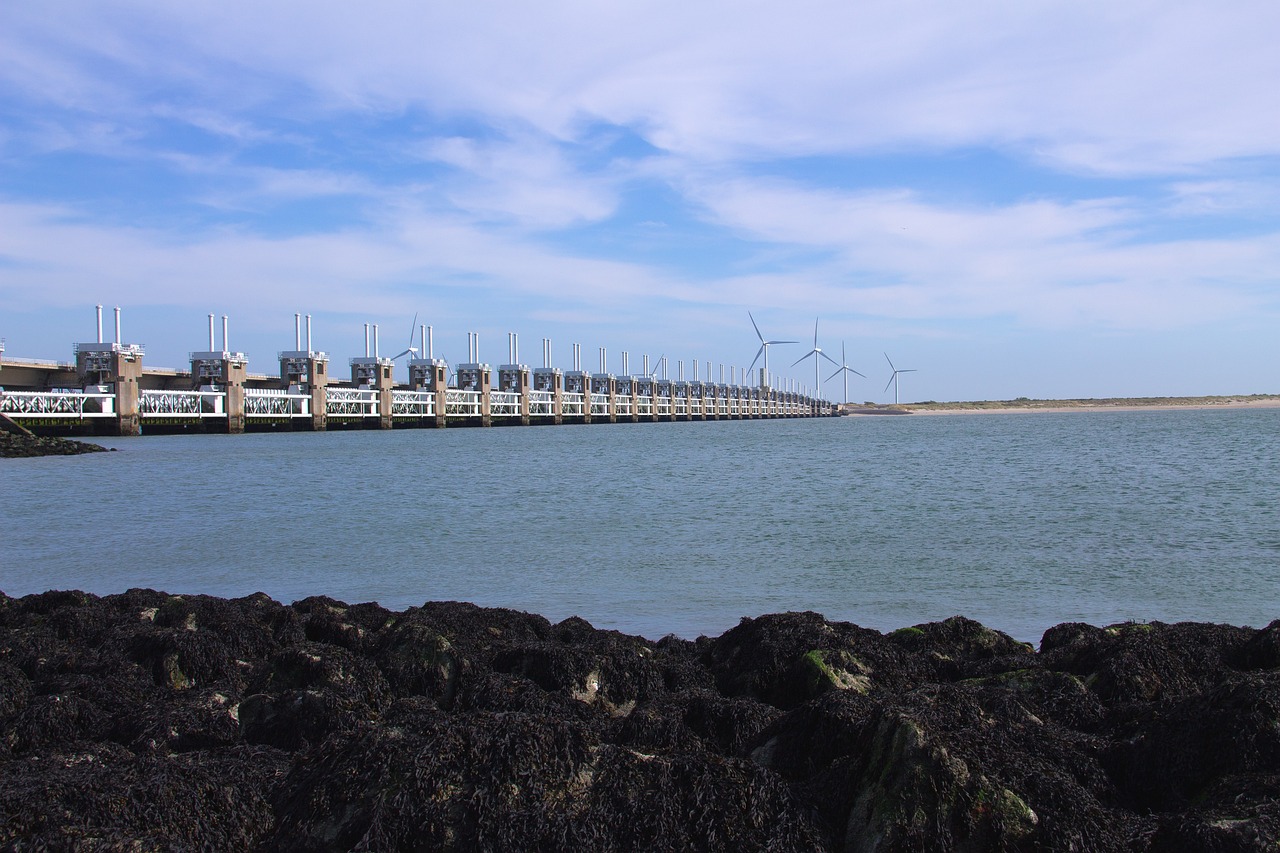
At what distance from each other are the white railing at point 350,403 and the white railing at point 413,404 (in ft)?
10.8

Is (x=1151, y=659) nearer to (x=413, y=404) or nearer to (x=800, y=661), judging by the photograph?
(x=800, y=661)

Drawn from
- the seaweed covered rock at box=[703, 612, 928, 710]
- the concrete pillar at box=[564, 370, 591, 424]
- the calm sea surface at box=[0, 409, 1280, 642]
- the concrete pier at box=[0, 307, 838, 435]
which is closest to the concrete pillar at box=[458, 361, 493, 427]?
the concrete pier at box=[0, 307, 838, 435]

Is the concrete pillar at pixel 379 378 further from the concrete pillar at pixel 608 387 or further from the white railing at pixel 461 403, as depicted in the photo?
the concrete pillar at pixel 608 387

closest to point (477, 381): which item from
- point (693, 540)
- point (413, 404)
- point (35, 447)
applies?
point (413, 404)

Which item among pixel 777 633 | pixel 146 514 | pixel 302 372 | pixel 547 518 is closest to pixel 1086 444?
pixel 547 518

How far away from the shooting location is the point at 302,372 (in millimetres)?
105188

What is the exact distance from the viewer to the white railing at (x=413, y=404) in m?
117

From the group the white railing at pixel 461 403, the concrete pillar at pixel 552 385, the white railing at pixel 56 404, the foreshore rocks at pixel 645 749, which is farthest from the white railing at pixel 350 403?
the foreshore rocks at pixel 645 749

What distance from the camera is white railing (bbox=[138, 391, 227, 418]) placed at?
84812 mm

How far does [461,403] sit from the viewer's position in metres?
130

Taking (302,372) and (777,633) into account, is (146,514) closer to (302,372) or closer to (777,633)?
(777,633)

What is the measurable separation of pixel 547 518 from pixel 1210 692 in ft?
72.3

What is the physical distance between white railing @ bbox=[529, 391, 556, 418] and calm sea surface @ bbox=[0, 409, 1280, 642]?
103 metres

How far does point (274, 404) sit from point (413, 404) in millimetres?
23706
